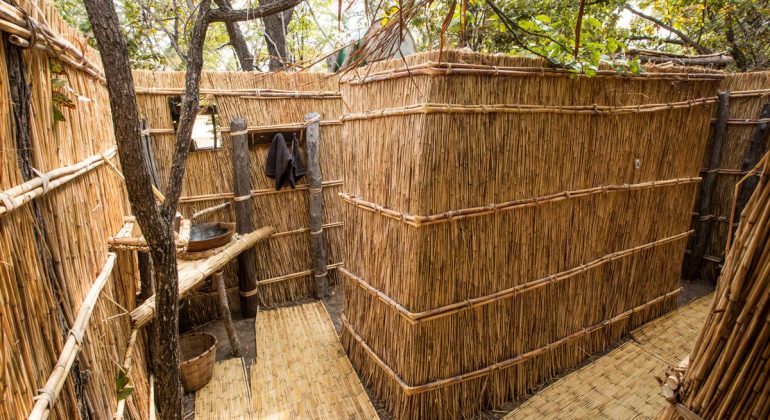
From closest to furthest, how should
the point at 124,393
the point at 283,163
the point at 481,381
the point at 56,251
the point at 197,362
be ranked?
the point at 56,251 < the point at 124,393 < the point at 481,381 < the point at 197,362 < the point at 283,163

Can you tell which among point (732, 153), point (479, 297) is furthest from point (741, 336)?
point (732, 153)

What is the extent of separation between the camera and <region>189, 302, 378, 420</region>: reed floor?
2.67m

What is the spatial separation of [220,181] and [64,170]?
2496 mm

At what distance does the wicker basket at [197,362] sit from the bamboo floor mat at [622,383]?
89.7 inches

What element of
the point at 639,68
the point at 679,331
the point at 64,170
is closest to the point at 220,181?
the point at 64,170

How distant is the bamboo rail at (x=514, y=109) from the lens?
209 cm

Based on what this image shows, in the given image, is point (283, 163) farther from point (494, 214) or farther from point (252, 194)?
point (494, 214)

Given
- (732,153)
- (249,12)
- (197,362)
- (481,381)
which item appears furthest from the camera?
(732,153)

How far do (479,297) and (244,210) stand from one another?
2545mm

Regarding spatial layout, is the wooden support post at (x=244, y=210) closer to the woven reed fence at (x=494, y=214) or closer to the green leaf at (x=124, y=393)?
the woven reed fence at (x=494, y=214)

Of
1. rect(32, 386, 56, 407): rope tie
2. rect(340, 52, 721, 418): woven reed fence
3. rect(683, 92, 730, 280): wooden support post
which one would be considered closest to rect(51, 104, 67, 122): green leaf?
rect(32, 386, 56, 407): rope tie

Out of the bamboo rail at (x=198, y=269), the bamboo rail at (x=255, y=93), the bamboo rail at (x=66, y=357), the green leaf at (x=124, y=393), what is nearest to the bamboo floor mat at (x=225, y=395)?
the bamboo rail at (x=198, y=269)

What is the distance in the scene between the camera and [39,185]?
112 cm

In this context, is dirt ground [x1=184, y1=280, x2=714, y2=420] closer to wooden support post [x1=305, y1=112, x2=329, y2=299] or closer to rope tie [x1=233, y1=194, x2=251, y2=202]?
wooden support post [x1=305, y1=112, x2=329, y2=299]
